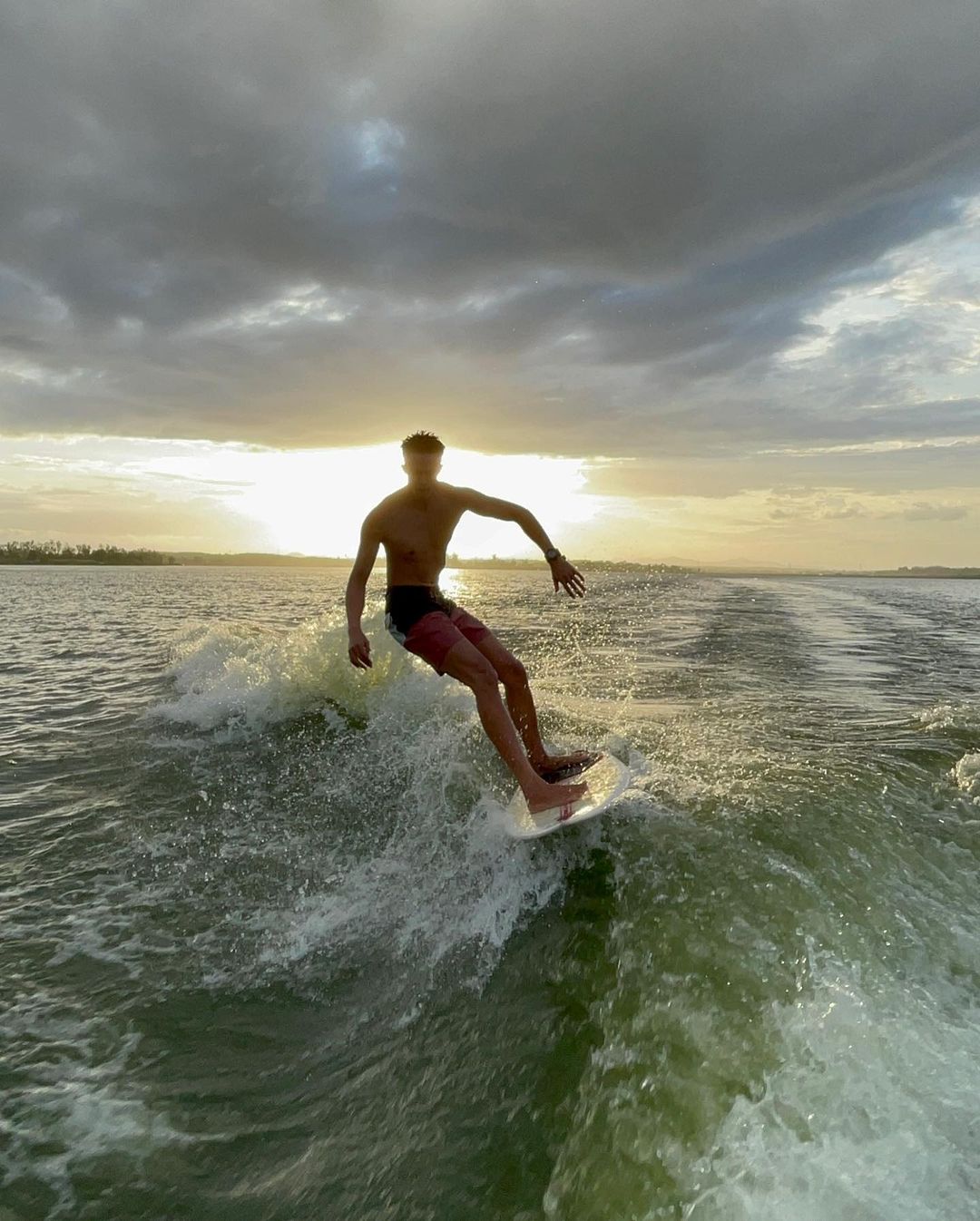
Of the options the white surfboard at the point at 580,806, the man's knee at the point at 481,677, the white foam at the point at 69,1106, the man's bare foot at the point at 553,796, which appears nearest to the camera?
the white foam at the point at 69,1106

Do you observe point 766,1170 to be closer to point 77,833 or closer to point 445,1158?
point 445,1158

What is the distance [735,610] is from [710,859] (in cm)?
2591

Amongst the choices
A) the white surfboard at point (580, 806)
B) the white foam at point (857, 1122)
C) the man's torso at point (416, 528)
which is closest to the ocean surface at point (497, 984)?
the white foam at point (857, 1122)

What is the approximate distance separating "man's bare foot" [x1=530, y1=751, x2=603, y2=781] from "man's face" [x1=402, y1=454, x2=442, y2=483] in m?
2.73

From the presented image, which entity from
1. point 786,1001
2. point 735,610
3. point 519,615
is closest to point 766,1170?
point 786,1001

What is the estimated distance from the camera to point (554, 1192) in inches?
114

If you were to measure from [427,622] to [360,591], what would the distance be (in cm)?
69

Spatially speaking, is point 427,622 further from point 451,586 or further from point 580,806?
point 451,586

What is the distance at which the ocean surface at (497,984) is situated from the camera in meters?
2.97

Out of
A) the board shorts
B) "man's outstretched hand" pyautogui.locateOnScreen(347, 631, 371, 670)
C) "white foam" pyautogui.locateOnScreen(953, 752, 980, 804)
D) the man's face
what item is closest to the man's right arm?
"man's outstretched hand" pyautogui.locateOnScreen(347, 631, 371, 670)

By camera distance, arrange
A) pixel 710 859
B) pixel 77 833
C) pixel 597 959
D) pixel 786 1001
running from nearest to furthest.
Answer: pixel 786 1001
pixel 597 959
pixel 710 859
pixel 77 833

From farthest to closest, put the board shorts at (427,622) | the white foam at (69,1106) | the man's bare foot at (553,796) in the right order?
the board shorts at (427,622), the man's bare foot at (553,796), the white foam at (69,1106)

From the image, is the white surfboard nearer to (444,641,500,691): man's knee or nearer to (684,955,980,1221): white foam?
(444,641,500,691): man's knee

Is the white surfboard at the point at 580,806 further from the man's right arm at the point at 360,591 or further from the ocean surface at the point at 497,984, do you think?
the man's right arm at the point at 360,591
